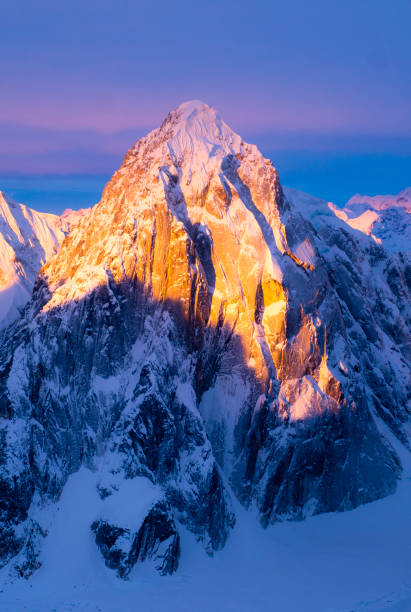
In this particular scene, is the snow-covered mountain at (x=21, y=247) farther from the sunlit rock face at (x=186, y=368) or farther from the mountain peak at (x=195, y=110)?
the mountain peak at (x=195, y=110)

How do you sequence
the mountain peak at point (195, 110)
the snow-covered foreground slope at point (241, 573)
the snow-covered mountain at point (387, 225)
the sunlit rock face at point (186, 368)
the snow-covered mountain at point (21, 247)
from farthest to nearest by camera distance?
the snow-covered mountain at point (387, 225)
the snow-covered mountain at point (21, 247)
the mountain peak at point (195, 110)
the sunlit rock face at point (186, 368)
the snow-covered foreground slope at point (241, 573)

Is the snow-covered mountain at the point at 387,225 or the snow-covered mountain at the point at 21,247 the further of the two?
the snow-covered mountain at the point at 387,225

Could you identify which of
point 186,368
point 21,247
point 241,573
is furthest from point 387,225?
point 241,573

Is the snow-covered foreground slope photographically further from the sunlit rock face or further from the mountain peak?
the mountain peak

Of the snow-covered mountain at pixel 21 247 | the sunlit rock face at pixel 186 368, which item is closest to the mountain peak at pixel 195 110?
the sunlit rock face at pixel 186 368

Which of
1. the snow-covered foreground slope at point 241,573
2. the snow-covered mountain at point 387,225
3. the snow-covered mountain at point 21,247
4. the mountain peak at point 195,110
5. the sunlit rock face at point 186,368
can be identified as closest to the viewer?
the snow-covered foreground slope at point 241,573

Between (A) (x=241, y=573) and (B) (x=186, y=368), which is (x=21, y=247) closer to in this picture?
(B) (x=186, y=368)
